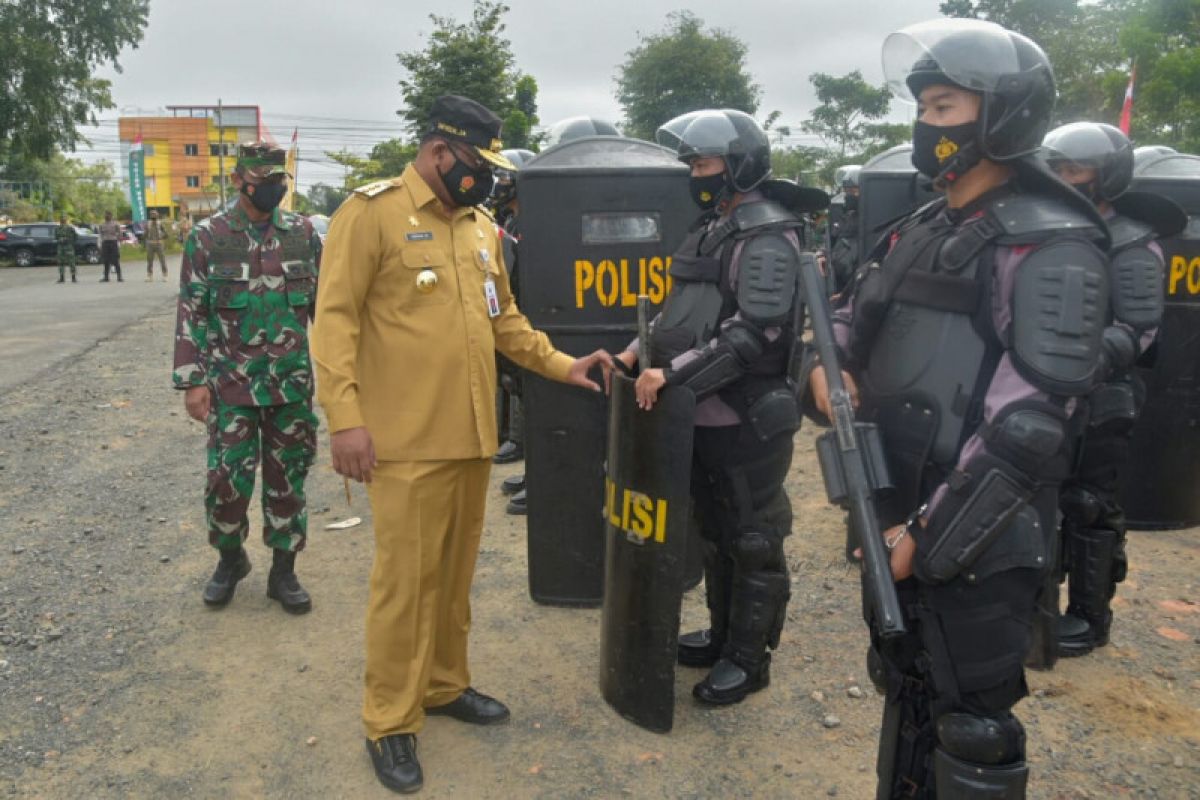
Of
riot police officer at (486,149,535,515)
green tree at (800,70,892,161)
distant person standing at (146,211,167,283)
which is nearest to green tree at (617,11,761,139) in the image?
green tree at (800,70,892,161)

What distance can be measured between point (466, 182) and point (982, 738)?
2111 mm

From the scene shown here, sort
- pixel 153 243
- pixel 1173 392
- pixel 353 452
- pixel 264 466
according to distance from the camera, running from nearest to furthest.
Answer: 1. pixel 353 452
2. pixel 264 466
3. pixel 1173 392
4. pixel 153 243

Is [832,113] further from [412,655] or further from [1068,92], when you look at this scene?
[412,655]

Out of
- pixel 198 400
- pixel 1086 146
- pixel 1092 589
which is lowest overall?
pixel 1092 589

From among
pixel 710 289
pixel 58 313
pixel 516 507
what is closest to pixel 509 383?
pixel 516 507

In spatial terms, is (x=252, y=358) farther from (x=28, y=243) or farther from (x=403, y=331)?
(x=28, y=243)

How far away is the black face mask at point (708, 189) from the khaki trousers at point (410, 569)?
4.16ft

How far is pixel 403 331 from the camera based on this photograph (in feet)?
9.52

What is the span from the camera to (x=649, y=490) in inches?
123

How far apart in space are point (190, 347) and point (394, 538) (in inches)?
68.4

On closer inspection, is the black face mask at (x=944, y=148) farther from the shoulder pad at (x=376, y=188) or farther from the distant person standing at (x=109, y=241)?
the distant person standing at (x=109, y=241)

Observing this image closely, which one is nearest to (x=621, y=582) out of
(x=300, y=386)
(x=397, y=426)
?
(x=397, y=426)

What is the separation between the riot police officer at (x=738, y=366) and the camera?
3.19 m

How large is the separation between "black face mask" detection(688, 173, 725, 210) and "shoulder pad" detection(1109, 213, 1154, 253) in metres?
1.60
